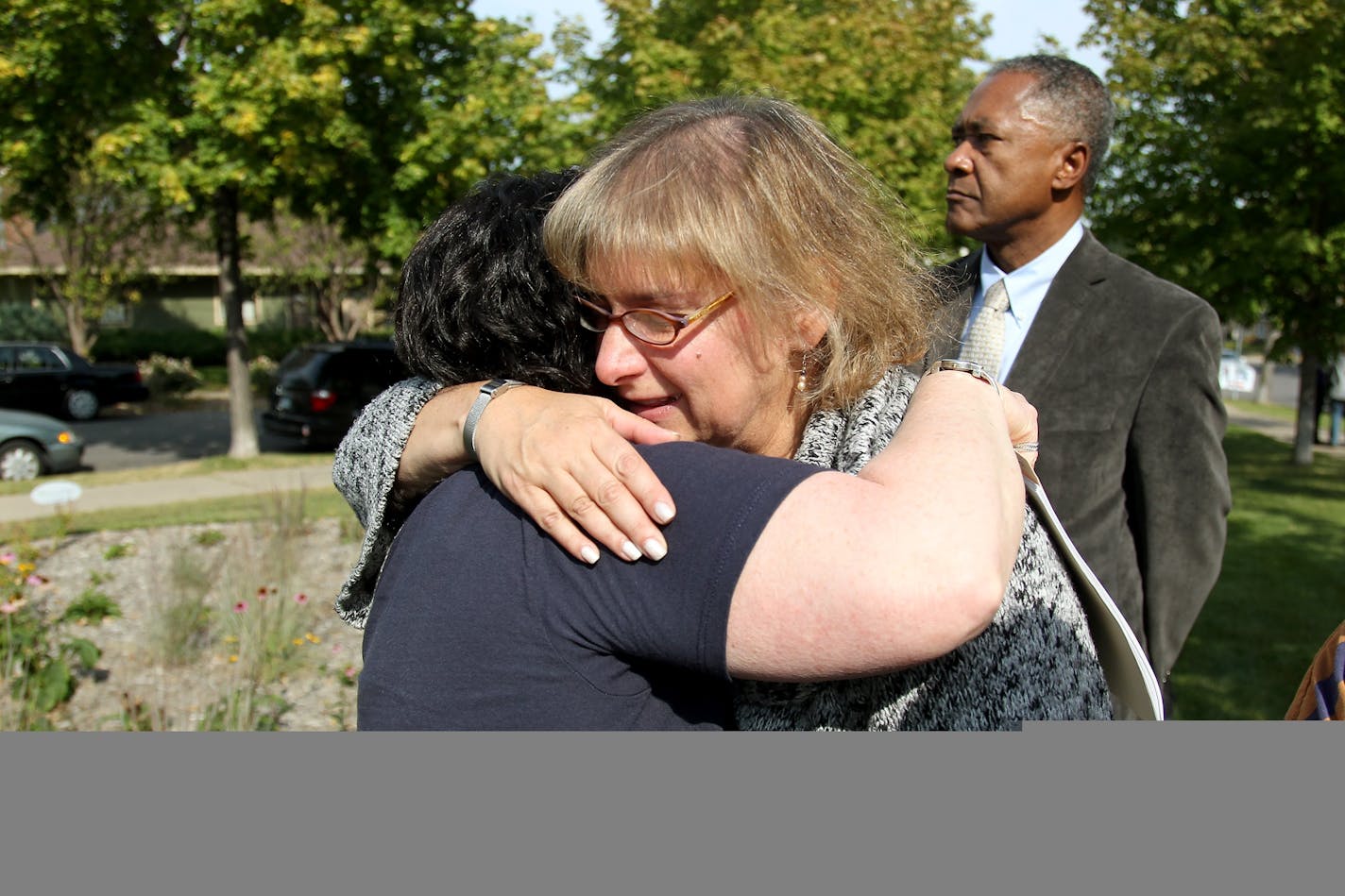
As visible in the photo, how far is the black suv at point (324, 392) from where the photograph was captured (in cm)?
1770

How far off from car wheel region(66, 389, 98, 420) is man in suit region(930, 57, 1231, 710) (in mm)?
24151

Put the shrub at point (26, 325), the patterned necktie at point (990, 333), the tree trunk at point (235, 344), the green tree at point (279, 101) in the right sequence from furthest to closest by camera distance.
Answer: the shrub at point (26, 325), the tree trunk at point (235, 344), the green tree at point (279, 101), the patterned necktie at point (990, 333)

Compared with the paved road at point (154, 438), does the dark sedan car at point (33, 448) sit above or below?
above

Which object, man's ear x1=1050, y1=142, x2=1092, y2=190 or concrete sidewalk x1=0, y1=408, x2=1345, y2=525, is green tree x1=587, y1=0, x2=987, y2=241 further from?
man's ear x1=1050, y1=142, x2=1092, y2=190

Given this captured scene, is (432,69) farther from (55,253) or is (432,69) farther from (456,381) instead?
(55,253)

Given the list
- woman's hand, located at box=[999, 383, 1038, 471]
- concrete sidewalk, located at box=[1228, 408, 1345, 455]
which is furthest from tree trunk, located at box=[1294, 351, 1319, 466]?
woman's hand, located at box=[999, 383, 1038, 471]

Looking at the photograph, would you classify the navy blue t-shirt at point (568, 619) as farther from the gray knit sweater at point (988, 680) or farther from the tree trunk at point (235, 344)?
the tree trunk at point (235, 344)

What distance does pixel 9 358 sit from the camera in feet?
74.7

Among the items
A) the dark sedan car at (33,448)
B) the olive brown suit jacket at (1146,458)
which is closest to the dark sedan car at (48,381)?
the dark sedan car at (33,448)

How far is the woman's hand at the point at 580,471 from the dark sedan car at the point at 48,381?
24.4m

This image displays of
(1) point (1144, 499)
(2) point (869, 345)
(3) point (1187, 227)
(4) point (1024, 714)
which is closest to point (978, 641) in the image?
(4) point (1024, 714)

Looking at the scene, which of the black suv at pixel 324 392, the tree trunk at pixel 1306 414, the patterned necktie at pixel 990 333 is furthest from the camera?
the black suv at pixel 324 392

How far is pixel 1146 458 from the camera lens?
277 cm

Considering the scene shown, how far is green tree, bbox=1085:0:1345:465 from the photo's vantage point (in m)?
12.9
